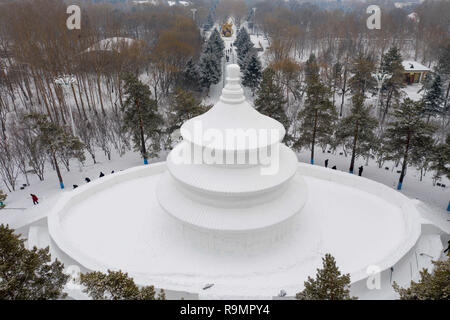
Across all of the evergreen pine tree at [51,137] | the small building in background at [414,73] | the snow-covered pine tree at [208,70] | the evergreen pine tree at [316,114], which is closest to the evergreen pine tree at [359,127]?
the evergreen pine tree at [316,114]

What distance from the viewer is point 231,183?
15.3 meters

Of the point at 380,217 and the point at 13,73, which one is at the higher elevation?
the point at 13,73

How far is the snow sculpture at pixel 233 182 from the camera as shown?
596 inches

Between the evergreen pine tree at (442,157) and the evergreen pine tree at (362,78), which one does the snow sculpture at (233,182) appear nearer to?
the evergreen pine tree at (442,157)

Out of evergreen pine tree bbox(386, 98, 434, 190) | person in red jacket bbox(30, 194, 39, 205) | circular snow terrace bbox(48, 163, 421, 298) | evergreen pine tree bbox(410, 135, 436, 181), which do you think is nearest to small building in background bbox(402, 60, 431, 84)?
evergreen pine tree bbox(386, 98, 434, 190)

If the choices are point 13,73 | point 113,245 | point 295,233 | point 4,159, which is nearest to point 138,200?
point 113,245

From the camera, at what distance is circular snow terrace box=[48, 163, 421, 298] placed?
14.4m

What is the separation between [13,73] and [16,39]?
25.0ft

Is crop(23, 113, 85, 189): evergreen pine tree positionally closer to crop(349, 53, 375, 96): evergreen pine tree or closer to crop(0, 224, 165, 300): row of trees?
crop(0, 224, 165, 300): row of trees

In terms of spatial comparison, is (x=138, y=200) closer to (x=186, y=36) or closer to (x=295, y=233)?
(x=295, y=233)

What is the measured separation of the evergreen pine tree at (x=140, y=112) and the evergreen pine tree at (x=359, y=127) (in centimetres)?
1533

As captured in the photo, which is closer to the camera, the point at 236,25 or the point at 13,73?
the point at 13,73

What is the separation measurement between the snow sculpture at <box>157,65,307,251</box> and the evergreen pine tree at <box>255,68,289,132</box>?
11596 millimetres

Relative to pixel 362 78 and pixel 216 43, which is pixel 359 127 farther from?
pixel 216 43
